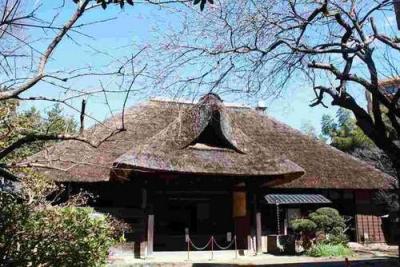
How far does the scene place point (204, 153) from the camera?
1650 centimetres

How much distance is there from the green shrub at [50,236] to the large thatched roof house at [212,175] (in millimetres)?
5530

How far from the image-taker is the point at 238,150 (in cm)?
1698

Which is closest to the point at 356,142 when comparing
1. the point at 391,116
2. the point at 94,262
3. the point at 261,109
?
the point at 261,109

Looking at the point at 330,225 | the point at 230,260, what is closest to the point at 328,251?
the point at 330,225

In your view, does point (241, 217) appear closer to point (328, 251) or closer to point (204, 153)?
point (204, 153)

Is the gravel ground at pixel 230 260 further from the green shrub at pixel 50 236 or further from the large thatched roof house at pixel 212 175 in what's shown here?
the green shrub at pixel 50 236

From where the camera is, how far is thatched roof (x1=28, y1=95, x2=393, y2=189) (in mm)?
15375

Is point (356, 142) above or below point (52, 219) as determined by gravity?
above

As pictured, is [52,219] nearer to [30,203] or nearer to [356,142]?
[30,203]

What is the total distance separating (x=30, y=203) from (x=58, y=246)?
2.99 ft

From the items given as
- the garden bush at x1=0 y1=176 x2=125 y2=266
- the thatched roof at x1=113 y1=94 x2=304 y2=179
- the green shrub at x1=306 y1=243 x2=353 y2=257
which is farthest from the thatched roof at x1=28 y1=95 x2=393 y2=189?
the garden bush at x1=0 y1=176 x2=125 y2=266

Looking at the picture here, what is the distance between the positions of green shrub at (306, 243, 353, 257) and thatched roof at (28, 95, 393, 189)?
252 cm

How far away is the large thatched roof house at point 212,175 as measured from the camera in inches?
627

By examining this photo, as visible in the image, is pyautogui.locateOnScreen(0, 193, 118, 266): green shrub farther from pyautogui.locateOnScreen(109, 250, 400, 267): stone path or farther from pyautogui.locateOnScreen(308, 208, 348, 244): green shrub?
pyautogui.locateOnScreen(308, 208, 348, 244): green shrub
